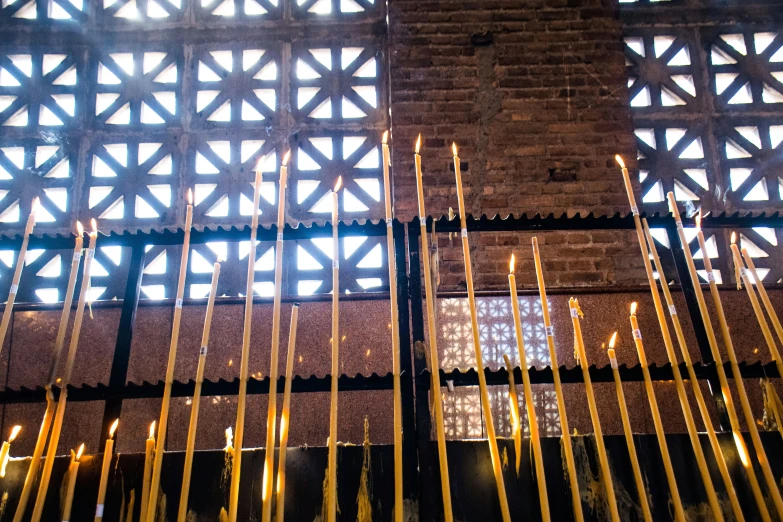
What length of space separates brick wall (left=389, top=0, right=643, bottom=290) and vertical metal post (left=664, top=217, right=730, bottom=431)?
1658 millimetres

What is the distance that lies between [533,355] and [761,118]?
2.67 metres

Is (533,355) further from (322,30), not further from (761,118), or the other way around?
(322,30)

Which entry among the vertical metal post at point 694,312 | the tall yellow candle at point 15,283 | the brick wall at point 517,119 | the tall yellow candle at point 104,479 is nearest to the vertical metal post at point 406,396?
the tall yellow candle at point 104,479

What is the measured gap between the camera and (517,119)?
457 cm

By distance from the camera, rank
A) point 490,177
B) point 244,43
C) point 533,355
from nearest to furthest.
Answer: point 533,355 < point 490,177 < point 244,43

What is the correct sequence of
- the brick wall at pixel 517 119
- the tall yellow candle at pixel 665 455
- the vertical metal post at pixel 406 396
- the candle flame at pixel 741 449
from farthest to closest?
1. the brick wall at pixel 517 119
2. the vertical metal post at pixel 406 396
3. the candle flame at pixel 741 449
4. the tall yellow candle at pixel 665 455

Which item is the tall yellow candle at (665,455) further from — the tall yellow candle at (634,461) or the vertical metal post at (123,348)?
the vertical metal post at (123,348)

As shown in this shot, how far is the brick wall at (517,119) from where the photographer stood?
4.21m

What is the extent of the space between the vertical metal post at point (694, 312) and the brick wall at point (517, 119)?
166 cm

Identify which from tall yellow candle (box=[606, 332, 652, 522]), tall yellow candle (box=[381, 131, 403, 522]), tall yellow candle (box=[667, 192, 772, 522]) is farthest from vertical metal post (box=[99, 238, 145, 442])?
tall yellow candle (box=[667, 192, 772, 522])

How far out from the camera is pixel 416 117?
458 cm

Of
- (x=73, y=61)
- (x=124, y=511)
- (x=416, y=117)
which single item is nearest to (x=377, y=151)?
(x=416, y=117)

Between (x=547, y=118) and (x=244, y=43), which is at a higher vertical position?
(x=244, y=43)

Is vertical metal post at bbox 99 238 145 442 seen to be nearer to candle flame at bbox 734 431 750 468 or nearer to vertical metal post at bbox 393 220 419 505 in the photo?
vertical metal post at bbox 393 220 419 505
